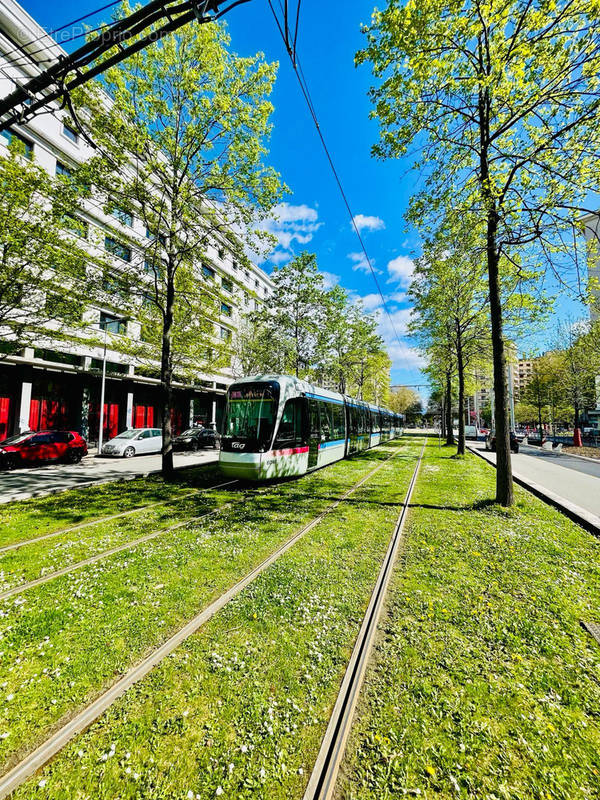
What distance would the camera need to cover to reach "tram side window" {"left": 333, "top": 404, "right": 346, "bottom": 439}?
1534cm

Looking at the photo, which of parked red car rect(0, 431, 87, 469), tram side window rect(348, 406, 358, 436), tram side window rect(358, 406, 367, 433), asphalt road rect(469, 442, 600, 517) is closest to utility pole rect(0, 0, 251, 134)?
asphalt road rect(469, 442, 600, 517)

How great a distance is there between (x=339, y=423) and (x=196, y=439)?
12657 millimetres

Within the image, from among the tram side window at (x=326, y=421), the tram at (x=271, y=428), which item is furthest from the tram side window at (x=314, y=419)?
the tram side window at (x=326, y=421)

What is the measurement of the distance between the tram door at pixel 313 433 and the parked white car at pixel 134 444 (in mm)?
13318

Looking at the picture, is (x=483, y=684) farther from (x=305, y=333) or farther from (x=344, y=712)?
(x=305, y=333)

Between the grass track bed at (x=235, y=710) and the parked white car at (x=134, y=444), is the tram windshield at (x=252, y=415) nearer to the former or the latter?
the grass track bed at (x=235, y=710)

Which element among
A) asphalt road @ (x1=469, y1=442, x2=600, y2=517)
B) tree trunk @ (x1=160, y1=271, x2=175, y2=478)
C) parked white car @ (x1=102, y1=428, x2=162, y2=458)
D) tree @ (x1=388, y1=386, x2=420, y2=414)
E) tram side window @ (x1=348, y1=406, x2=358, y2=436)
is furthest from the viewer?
tree @ (x1=388, y1=386, x2=420, y2=414)

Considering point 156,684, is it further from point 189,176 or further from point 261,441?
point 189,176

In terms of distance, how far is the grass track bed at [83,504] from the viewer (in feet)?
22.5

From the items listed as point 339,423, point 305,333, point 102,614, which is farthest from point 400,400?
point 102,614

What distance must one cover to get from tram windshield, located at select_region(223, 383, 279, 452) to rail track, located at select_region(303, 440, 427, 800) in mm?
5871

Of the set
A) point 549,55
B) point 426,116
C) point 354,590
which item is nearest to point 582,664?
point 354,590

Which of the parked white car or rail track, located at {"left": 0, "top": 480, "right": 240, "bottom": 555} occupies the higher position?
the parked white car

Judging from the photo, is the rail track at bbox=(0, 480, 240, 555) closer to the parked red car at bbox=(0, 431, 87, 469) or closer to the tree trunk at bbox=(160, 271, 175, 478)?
the tree trunk at bbox=(160, 271, 175, 478)
